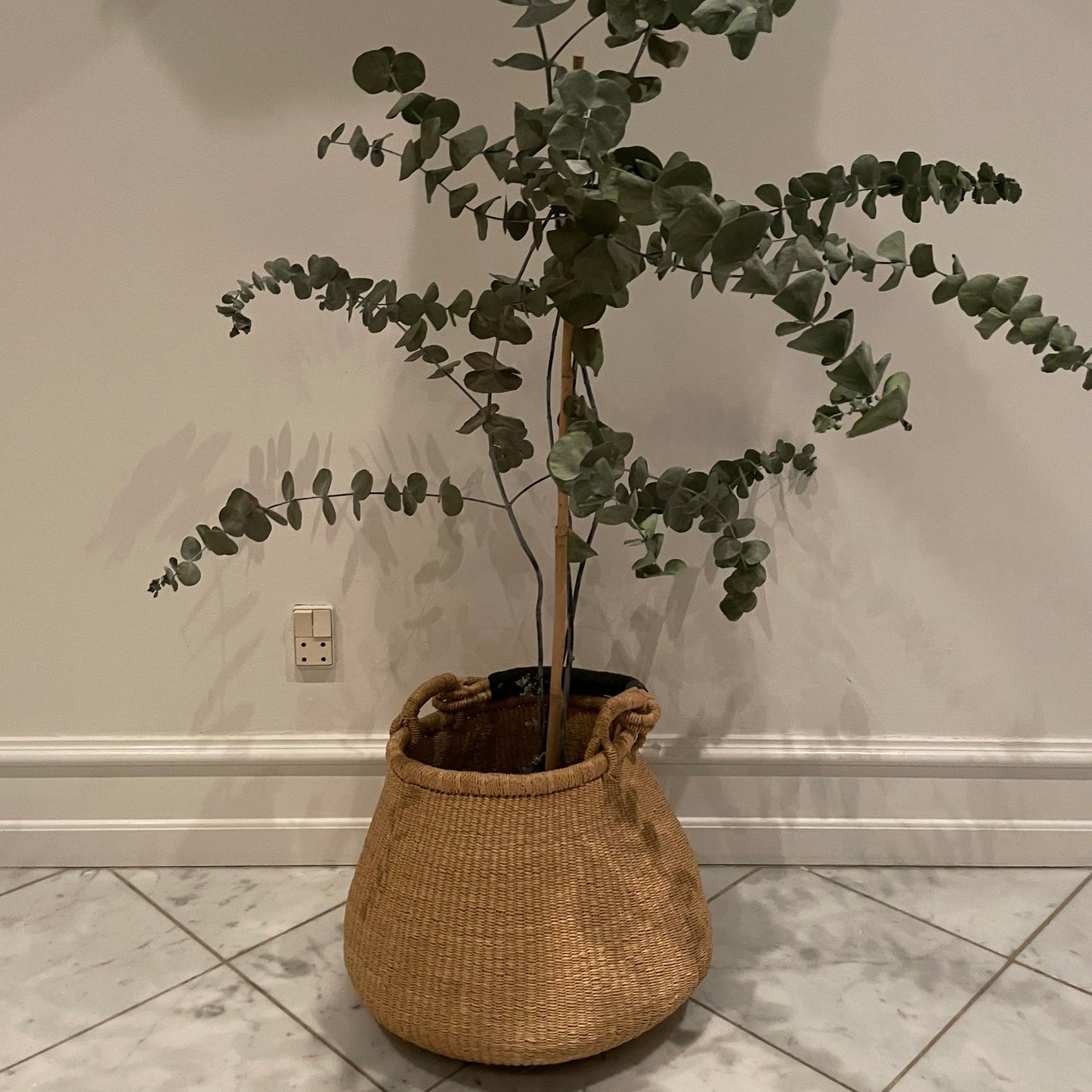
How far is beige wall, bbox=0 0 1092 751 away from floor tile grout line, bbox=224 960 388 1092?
0.39 meters

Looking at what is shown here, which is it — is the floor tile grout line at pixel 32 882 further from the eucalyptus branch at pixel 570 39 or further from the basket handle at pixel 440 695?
the eucalyptus branch at pixel 570 39

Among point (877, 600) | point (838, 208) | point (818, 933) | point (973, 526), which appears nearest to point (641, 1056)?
point (818, 933)

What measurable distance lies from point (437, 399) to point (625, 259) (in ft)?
2.39

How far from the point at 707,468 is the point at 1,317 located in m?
1.08

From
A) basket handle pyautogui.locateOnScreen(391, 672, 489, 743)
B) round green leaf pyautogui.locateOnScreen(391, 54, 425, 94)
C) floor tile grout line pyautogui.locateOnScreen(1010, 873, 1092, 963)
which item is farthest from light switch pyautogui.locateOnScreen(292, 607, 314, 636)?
floor tile grout line pyautogui.locateOnScreen(1010, 873, 1092, 963)

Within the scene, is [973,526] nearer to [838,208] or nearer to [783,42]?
[838,208]

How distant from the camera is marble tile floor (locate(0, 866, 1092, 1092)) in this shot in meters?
1.24

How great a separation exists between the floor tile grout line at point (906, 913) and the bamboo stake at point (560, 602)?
23.5 inches

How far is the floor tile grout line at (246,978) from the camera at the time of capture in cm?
126

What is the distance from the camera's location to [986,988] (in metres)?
1.39

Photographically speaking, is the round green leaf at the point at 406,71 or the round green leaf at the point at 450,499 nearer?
the round green leaf at the point at 406,71

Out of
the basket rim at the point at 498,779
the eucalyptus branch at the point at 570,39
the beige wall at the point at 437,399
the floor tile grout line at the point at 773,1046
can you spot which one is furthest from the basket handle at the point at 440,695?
the eucalyptus branch at the point at 570,39

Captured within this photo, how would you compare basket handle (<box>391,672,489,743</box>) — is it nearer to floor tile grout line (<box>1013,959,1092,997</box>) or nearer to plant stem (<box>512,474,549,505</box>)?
plant stem (<box>512,474,549,505</box>)

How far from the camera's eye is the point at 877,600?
5.41 feet
